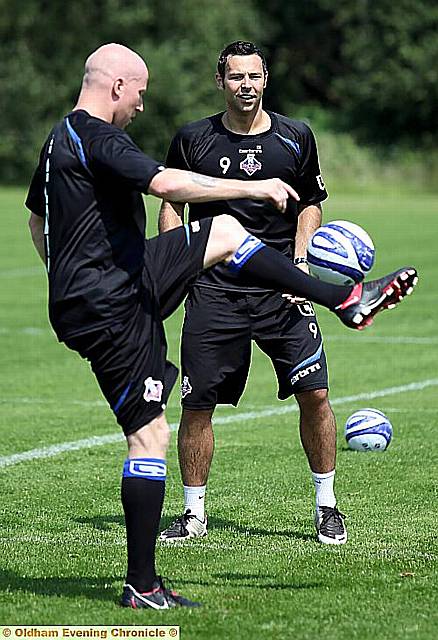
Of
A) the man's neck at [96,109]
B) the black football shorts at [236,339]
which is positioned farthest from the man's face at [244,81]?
the man's neck at [96,109]

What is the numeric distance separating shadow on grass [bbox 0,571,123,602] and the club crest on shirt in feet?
7.59

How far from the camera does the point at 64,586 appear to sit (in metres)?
6.02

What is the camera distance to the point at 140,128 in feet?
183

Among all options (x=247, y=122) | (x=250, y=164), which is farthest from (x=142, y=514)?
(x=247, y=122)

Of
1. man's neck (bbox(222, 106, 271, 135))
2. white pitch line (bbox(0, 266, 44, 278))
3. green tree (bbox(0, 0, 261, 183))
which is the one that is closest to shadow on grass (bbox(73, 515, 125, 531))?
man's neck (bbox(222, 106, 271, 135))

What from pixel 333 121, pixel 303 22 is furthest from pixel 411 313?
pixel 303 22

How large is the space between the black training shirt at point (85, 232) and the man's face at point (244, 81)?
5.31 ft

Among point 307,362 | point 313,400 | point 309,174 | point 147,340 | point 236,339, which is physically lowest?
point 313,400

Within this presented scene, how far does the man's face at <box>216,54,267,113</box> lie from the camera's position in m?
7.10

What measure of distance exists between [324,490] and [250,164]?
5.83 ft

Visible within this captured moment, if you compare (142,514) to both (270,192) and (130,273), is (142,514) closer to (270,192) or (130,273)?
(130,273)

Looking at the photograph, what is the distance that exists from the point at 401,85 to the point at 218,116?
171 ft

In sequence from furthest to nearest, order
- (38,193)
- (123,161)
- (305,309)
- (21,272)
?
(21,272) < (305,309) < (38,193) < (123,161)

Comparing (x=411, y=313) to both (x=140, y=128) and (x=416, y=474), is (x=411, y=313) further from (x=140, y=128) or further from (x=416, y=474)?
(x=140, y=128)
